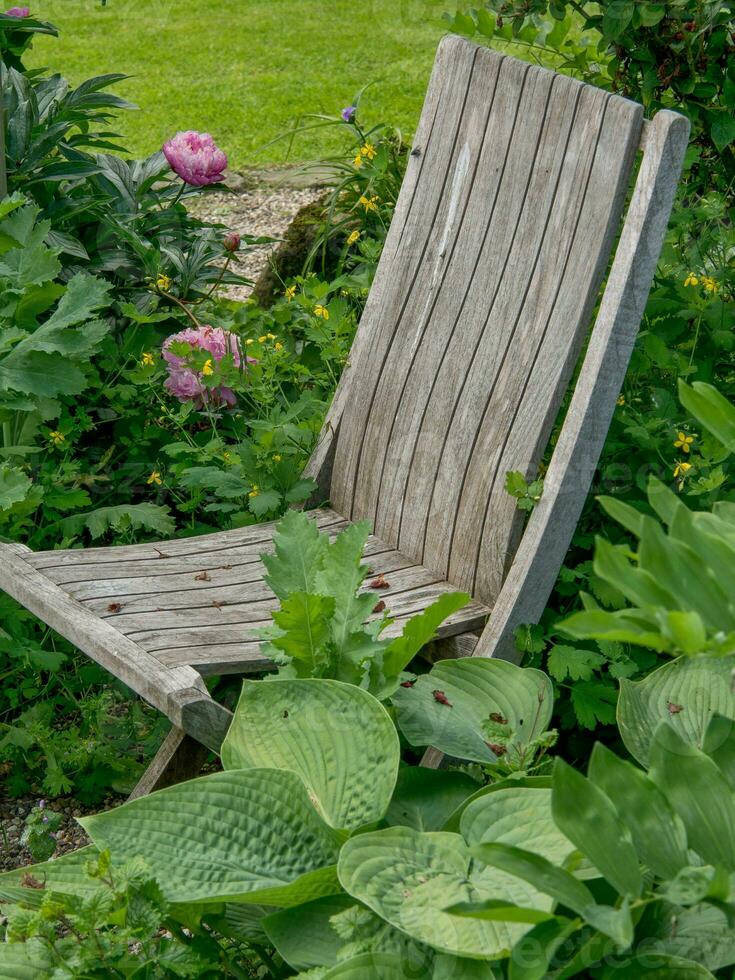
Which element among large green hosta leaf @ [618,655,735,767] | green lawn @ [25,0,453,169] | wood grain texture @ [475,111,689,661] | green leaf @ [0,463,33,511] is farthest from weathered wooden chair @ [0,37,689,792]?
green lawn @ [25,0,453,169]

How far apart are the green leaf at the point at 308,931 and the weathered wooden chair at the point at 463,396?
381 millimetres

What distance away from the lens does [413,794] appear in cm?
181

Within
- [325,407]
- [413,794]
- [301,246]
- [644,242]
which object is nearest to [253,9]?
[301,246]

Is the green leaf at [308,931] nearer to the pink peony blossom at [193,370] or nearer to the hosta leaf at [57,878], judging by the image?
the hosta leaf at [57,878]

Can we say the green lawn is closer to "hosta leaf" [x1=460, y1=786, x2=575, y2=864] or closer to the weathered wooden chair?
the weathered wooden chair

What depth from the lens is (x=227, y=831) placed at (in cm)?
166

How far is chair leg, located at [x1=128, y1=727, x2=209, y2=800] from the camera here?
207cm

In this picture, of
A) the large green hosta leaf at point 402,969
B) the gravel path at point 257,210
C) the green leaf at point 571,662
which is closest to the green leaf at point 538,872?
the large green hosta leaf at point 402,969

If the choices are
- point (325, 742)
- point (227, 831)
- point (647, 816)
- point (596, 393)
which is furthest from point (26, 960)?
point (596, 393)

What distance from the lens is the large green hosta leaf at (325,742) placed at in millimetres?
1695

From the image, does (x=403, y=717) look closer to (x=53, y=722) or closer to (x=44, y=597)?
(x=44, y=597)

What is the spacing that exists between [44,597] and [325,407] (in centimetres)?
103

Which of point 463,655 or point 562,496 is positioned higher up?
point 562,496

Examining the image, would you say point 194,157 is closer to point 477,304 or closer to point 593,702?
point 477,304
